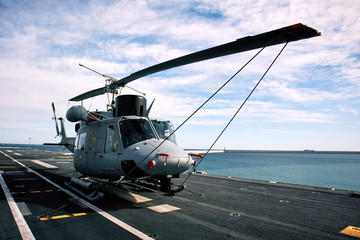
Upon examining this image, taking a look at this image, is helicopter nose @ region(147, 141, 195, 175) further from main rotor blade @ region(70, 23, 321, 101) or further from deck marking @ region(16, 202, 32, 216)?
deck marking @ region(16, 202, 32, 216)

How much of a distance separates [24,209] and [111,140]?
3625mm

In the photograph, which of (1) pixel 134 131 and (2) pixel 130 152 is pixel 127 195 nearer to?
(2) pixel 130 152

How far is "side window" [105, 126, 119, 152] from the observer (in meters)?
8.40

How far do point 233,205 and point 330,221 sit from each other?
10.5ft

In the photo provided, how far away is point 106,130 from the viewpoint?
9031mm

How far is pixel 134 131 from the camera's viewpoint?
27.5ft

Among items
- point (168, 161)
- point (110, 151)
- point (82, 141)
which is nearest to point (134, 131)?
point (110, 151)

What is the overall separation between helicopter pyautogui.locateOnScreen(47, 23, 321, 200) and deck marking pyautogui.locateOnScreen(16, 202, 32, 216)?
196 cm

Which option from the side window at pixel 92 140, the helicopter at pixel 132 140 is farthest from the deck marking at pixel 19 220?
the side window at pixel 92 140

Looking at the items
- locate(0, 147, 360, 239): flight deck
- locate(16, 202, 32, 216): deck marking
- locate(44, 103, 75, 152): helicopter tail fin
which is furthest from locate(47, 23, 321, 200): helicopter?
locate(44, 103, 75, 152): helicopter tail fin

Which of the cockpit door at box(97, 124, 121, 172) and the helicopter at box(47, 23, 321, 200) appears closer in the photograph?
the helicopter at box(47, 23, 321, 200)

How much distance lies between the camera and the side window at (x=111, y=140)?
840 cm

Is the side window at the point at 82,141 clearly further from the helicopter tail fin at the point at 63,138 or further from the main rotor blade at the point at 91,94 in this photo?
the helicopter tail fin at the point at 63,138

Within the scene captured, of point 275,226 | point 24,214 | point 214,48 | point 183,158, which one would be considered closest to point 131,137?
point 183,158
